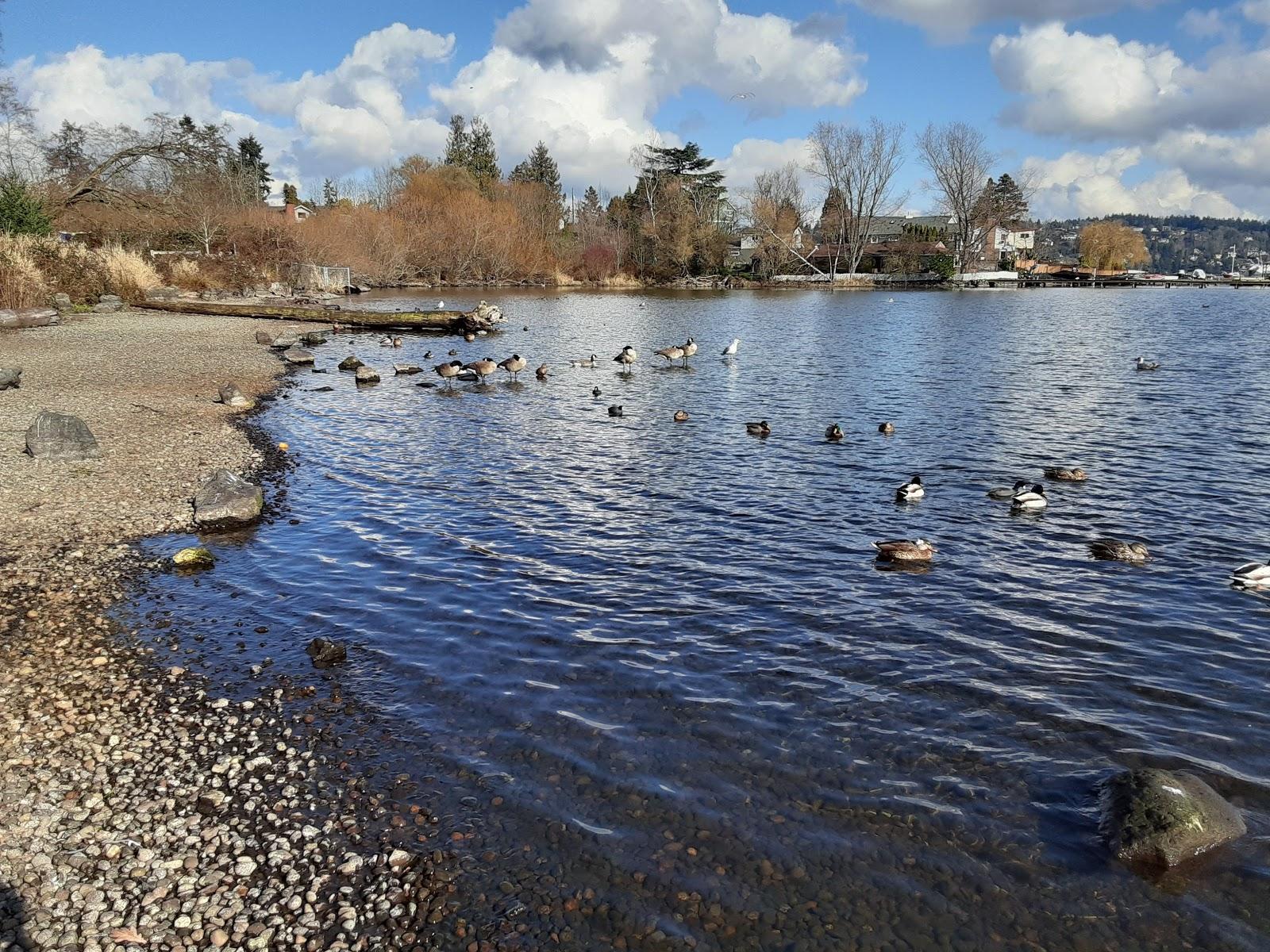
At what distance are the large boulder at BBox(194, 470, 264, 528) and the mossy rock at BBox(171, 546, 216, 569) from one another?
135cm

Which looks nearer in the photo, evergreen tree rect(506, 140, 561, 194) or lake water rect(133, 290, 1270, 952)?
lake water rect(133, 290, 1270, 952)

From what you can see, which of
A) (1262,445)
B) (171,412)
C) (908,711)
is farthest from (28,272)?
(1262,445)

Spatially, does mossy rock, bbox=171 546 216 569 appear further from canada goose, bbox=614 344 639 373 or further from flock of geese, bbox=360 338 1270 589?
canada goose, bbox=614 344 639 373

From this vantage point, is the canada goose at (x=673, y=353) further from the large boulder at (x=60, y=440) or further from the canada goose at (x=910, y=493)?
the large boulder at (x=60, y=440)

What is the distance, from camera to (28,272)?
125 ft

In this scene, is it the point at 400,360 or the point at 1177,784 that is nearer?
the point at 1177,784

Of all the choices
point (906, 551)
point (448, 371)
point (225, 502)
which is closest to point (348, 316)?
point (448, 371)

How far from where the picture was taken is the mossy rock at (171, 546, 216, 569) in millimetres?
11055

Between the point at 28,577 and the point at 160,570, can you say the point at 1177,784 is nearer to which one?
the point at 160,570

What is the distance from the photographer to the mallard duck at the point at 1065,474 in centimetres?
1603

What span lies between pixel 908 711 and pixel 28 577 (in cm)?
1017

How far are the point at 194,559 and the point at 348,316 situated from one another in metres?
36.8

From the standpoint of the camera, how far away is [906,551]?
11.7 metres

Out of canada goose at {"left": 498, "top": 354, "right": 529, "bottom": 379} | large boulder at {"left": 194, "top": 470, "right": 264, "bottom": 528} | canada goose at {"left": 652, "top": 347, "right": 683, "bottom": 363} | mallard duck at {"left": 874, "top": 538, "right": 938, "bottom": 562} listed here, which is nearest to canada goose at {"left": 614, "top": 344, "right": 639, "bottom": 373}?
canada goose at {"left": 652, "top": 347, "right": 683, "bottom": 363}
